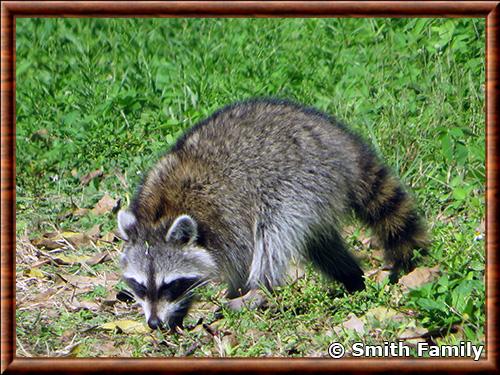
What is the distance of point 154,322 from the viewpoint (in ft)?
21.3

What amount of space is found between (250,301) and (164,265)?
0.55 meters

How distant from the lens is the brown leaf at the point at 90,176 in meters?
8.54

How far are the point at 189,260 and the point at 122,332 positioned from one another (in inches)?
22.2

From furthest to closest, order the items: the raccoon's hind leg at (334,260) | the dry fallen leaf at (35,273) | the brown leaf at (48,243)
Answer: the brown leaf at (48,243), the dry fallen leaf at (35,273), the raccoon's hind leg at (334,260)

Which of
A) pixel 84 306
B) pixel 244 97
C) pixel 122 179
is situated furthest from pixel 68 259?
pixel 244 97

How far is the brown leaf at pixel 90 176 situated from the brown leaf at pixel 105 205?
0.29 meters

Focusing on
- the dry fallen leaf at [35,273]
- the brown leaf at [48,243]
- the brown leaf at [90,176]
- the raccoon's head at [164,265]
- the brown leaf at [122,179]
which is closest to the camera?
the raccoon's head at [164,265]

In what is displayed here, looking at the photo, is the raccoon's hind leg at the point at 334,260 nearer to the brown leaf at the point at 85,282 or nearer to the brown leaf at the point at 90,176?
the brown leaf at the point at 85,282

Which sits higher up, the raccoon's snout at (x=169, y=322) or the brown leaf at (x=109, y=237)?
the brown leaf at (x=109, y=237)

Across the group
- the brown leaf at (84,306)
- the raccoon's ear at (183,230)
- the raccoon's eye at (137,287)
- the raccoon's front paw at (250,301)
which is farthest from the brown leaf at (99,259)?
the raccoon's front paw at (250,301)

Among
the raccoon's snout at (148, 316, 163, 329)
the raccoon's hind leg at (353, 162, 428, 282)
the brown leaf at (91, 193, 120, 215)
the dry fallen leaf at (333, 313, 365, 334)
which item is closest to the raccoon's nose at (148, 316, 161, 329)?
the raccoon's snout at (148, 316, 163, 329)

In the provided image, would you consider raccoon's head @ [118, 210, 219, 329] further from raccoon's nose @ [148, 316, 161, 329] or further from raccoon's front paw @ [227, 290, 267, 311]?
raccoon's front paw @ [227, 290, 267, 311]

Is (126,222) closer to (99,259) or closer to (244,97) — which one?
(99,259)

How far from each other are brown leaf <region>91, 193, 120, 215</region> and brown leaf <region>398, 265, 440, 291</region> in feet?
7.62
